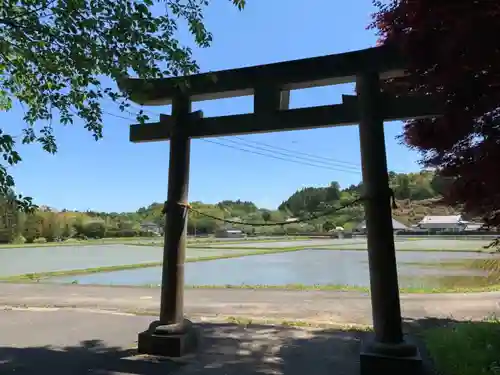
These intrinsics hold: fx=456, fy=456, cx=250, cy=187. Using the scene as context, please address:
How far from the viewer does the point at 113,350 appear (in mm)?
5223

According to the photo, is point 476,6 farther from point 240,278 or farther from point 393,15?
point 240,278

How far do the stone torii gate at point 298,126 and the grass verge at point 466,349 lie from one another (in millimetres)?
498

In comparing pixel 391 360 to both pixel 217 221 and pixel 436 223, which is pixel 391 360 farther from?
pixel 436 223

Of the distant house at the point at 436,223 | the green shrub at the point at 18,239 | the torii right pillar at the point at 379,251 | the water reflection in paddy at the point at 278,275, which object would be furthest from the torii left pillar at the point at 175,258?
the distant house at the point at 436,223

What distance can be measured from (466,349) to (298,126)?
A: 289 centimetres

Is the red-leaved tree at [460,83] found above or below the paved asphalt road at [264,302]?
above

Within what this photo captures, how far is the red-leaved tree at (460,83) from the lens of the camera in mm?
3047

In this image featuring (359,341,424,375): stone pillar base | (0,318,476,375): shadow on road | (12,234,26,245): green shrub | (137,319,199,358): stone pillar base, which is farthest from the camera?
(12,234,26,245): green shrub

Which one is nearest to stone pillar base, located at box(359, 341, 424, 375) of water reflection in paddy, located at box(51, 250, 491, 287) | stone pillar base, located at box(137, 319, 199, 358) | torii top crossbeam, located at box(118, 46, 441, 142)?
stone pillar base, located at box(137, 319, 199, 358)

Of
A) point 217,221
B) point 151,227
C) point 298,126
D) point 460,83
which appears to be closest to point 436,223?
point 217,221

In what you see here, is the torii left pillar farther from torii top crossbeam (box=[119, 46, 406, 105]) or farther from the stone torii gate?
torii top crossbeam (box=[119, 46, 406, 105])

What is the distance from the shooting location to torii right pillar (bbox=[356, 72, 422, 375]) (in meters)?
4.13

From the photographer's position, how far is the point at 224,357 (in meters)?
4.98

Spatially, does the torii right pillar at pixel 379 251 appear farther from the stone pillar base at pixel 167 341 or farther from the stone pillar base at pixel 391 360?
the stone pillar base at pixel 167 341
